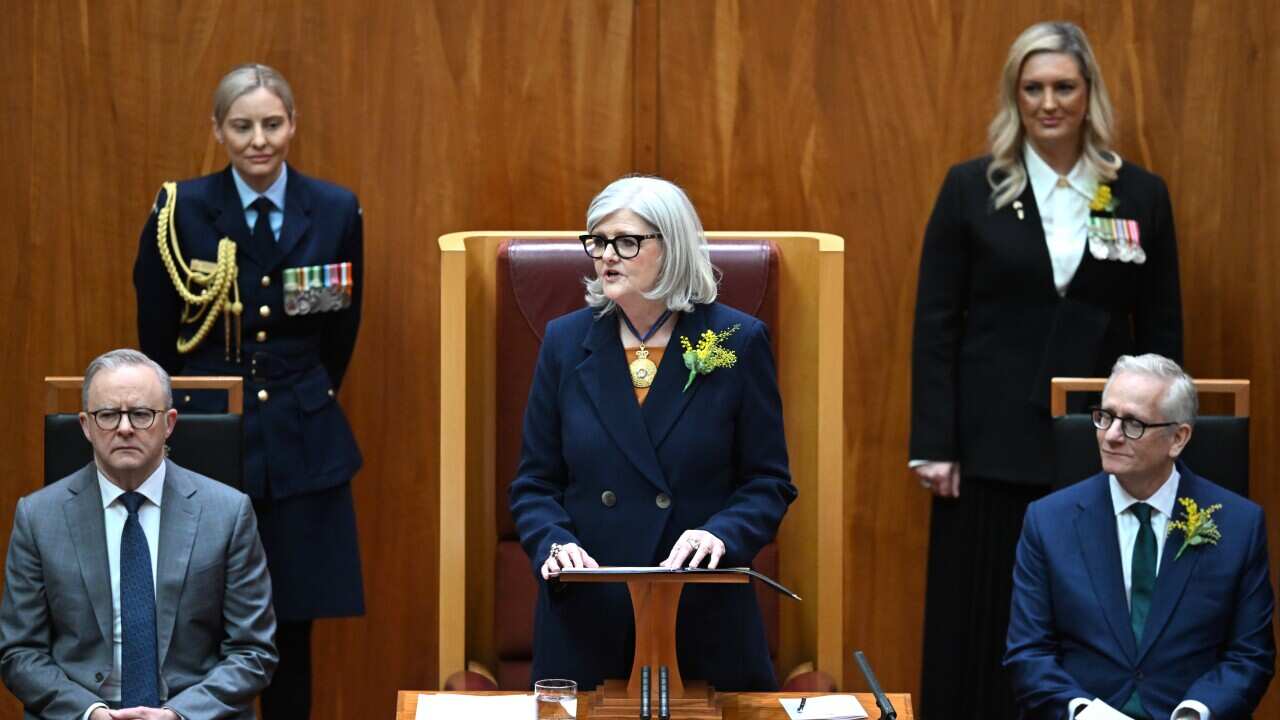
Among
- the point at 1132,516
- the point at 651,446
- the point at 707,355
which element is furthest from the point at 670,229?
the point at 1132,516

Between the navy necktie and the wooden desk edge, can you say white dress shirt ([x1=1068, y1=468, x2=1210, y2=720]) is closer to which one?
the wooden desk edge

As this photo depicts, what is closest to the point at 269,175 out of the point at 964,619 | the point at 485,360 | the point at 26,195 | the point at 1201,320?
the point at 485,360

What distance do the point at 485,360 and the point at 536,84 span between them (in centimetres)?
124

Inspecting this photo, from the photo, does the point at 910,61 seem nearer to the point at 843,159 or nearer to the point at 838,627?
the point at 843,159

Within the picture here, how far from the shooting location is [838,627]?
4.04 m

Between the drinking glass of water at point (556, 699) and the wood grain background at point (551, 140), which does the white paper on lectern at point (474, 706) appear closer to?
the drinking glass of water at point (556, 699)

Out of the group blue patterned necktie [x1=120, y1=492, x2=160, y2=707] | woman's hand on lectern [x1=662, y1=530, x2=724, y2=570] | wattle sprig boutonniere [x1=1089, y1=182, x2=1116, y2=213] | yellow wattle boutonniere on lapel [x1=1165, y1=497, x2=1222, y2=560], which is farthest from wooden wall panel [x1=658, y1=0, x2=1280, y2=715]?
blue patterned necktie [x1=120, y1=492, x2=160, y2=707]

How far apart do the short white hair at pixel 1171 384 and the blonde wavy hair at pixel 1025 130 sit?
35.5 inches

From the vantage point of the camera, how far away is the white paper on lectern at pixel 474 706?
3076 millimetres

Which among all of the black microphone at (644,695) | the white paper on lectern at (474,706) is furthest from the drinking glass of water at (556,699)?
the black microphone at (644,695)

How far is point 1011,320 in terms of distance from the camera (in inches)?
178

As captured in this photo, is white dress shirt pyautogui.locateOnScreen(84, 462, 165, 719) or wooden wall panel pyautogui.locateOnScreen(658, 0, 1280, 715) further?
wooden wall panel pyautogui.locateOnScreen(658, 0, 1280, 715)

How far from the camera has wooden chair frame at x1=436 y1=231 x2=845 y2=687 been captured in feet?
13.3

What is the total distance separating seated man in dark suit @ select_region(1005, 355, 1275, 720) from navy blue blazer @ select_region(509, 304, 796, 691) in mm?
526
